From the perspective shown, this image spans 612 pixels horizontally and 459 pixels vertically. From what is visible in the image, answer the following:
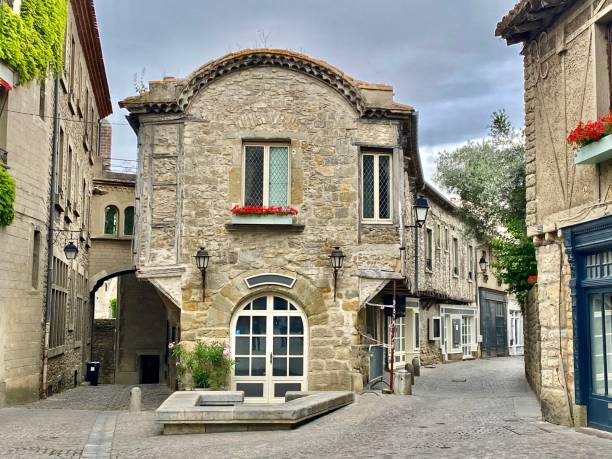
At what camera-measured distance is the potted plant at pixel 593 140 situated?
9.45 metres

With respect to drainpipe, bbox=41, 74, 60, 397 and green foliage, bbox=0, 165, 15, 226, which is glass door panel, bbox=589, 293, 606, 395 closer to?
green foliage, bbox=0, 165, 15, 226

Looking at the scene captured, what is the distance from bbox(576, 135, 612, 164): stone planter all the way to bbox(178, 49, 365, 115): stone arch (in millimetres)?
6364

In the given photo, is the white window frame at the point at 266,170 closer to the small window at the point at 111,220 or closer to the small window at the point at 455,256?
the small window at the point at 111,220

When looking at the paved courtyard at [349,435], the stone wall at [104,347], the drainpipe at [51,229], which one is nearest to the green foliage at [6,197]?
the drainpipe at [51,229]

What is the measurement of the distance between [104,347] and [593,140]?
25291 millimetres

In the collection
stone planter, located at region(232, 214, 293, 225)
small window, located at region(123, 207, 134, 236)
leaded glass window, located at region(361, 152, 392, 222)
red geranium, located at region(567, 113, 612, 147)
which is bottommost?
stone planter, located at region(232, 214, 293, 225)

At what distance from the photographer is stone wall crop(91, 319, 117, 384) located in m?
30.9

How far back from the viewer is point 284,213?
1530 centimetres

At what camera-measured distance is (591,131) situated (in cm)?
966

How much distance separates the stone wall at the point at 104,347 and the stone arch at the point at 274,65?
17.7m

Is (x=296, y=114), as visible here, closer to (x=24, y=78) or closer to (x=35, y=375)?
(x=24, y=78)

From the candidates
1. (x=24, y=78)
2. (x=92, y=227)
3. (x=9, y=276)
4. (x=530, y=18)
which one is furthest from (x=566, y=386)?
(x=92, y=227)

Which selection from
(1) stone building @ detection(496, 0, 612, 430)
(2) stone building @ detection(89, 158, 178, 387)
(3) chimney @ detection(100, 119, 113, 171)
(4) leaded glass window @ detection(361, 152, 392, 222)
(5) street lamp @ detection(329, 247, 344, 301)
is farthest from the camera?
(3) chimney @ detection(100, 119, 113, 171)

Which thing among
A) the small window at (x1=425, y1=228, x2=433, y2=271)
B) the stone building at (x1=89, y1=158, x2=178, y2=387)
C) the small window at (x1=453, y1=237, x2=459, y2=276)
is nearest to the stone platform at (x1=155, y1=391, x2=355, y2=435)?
the small window at (x1=425, y1=228, x2=433, y2=271)
